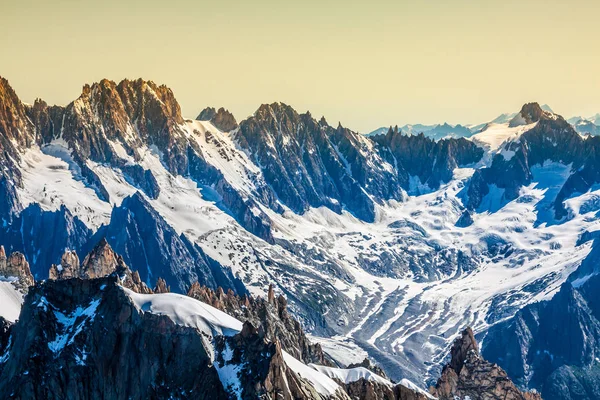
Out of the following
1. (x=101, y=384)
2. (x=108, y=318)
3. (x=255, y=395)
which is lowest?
(x=255, y=395)

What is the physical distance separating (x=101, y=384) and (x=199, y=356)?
69.6ft

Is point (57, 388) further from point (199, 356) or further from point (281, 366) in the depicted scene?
point (281, 366)

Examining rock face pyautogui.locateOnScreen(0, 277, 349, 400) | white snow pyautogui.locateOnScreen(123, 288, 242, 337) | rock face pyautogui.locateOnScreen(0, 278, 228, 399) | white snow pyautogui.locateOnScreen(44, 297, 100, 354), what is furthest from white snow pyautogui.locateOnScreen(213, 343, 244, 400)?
white snow pyautogui.locateOnScreen(44, 297, 100, 354)

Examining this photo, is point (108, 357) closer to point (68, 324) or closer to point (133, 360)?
point (133, 360)

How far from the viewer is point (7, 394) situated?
Result: 186250 mm

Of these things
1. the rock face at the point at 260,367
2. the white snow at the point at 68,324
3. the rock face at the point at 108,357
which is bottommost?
the rock face at the point at 260,367

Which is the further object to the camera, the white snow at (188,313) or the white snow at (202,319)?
the white snow at (188,313)

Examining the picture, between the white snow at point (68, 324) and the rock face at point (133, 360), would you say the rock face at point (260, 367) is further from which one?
the white snow at point (68, 324)

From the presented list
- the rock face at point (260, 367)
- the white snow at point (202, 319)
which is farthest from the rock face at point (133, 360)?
the white snow at point (202, 319)

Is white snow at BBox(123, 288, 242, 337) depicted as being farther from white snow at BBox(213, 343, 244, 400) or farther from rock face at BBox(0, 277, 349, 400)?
white snow at BBox(213, 343, 244, 400)

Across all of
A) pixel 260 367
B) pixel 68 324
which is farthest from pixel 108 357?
pixel 260 367

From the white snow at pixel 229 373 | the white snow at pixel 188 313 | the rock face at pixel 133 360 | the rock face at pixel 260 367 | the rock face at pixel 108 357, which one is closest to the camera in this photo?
the rock face at pixel 260 367

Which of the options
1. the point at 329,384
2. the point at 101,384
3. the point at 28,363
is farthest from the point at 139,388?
the point at 329,384

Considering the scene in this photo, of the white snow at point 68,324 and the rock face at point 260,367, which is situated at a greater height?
the white snow at point 68,324
